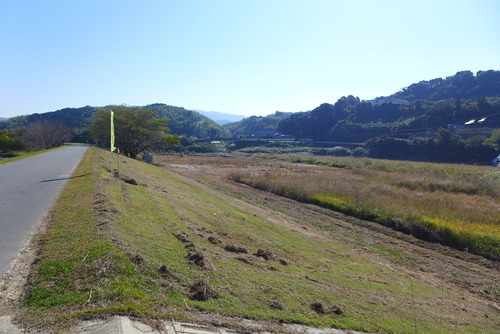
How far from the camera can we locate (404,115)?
136 m

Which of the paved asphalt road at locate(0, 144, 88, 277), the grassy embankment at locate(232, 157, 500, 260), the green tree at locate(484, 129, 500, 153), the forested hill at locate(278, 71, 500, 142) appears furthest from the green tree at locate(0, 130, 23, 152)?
the forested hill at locate(278, 71, 500, 142)

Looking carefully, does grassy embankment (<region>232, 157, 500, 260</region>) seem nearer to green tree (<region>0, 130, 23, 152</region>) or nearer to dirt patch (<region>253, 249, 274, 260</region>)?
dirt patch (<region>253, 249, 274, 260</region>)

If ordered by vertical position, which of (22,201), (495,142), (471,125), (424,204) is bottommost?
(424,204)

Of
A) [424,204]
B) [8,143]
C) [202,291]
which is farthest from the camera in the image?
[8,143]


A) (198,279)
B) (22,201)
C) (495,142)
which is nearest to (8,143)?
(22,201)

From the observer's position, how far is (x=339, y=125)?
137 meters

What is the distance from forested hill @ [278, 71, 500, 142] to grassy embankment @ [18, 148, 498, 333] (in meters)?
109

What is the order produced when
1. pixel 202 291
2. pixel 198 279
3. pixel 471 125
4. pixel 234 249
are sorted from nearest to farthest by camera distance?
pixel 202 291 → pixel 198 279 → pixel 234 249 → pixel 471 125

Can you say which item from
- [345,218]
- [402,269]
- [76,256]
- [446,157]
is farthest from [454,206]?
[446,157]

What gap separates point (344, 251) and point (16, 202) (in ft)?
40.8

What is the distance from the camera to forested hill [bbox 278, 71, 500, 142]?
107562 millimetres

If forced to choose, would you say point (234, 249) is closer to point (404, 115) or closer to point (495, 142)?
point (495, 142)

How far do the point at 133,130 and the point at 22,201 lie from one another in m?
38.1

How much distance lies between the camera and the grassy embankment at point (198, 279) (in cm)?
488
